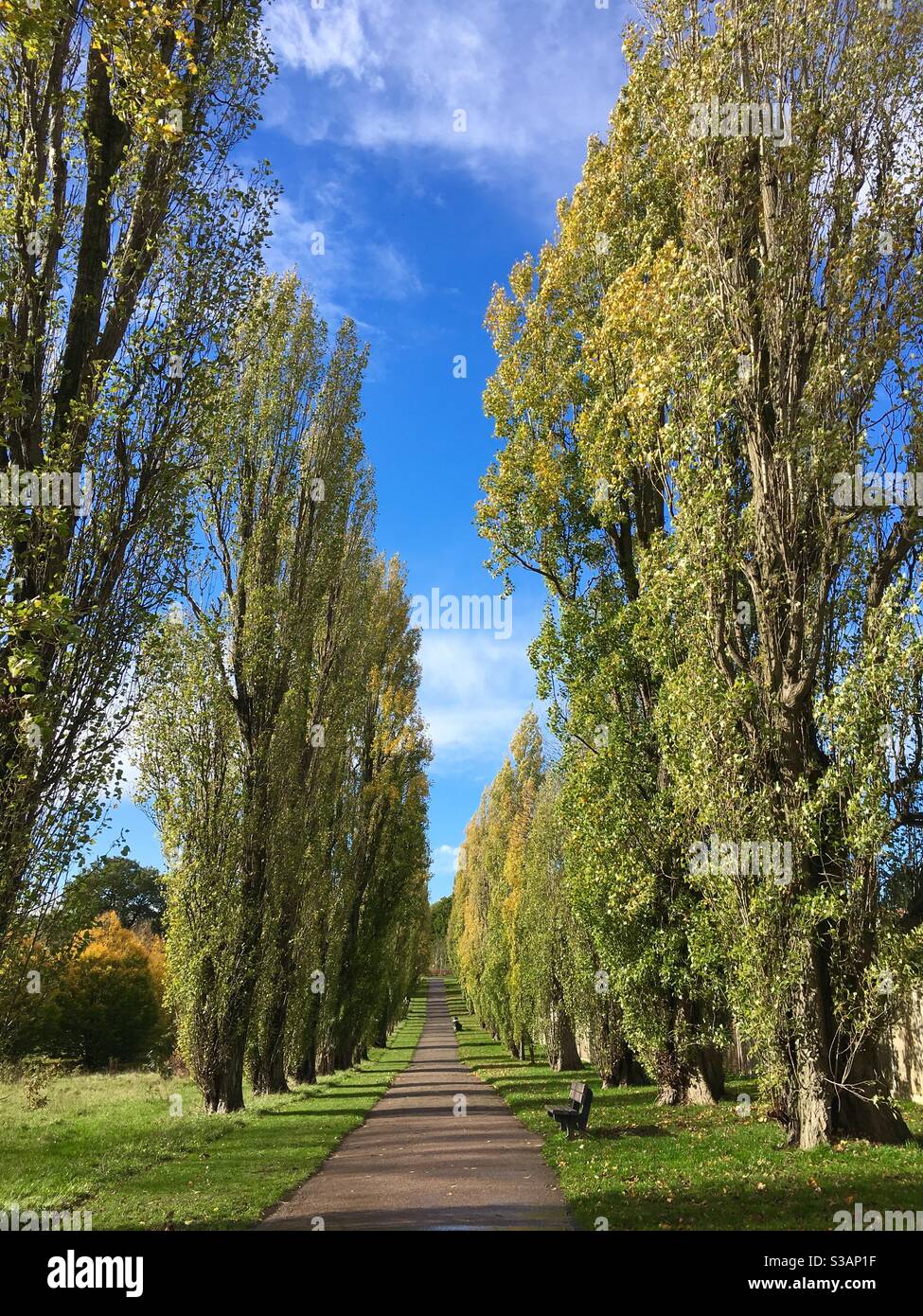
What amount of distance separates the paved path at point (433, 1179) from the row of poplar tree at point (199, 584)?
3409mm

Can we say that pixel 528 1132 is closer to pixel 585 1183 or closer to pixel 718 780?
pixel 585 1183

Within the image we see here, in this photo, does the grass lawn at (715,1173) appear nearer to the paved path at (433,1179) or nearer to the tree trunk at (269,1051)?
the paved path at (433,1179)

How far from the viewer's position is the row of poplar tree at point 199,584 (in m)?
7.67

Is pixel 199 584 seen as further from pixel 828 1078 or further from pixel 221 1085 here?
pixel 828 1078

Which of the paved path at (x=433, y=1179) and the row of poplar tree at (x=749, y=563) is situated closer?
the paved path at (x=433, y=1179)

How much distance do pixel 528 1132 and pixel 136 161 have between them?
14.4m

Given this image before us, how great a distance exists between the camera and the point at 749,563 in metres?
11.6

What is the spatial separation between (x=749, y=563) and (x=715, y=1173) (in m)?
7.31

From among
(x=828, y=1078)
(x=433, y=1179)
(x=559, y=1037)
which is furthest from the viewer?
(x=559, y=1037)

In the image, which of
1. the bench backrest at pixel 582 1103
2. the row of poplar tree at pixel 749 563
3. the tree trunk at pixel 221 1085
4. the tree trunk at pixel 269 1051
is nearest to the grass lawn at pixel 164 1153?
the tree trunk at pixel 221 1085

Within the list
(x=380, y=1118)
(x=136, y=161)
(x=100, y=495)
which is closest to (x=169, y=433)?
(x=100, y=495)

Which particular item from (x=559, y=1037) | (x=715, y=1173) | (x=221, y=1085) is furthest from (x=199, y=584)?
(x=559, y=1037)

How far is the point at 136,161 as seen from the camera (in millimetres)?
9016

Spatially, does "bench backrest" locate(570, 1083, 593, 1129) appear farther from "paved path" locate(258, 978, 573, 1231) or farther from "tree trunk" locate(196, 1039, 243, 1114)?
"tree trunk" locate(196, 1039, 243, 1114)
